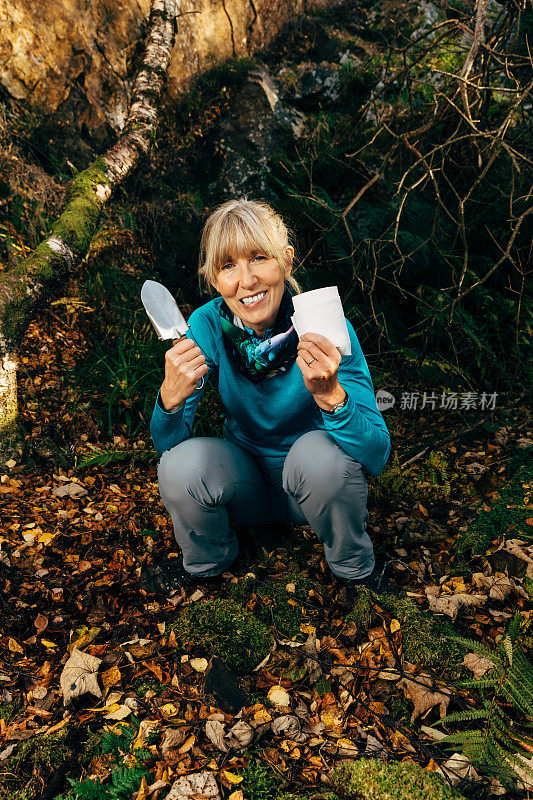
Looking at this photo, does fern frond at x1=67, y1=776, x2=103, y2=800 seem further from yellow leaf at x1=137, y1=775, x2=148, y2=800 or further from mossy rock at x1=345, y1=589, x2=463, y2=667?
mossy rock at x1=345, y1=589, x2=463, y2=667

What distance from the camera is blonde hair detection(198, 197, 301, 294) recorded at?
7.79 feet

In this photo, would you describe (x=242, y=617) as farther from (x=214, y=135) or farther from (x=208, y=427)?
(x=214, y=135)

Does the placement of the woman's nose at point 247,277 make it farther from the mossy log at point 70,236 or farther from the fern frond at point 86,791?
the fern frond at point 86,791

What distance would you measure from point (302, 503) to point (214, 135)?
15.4 ft

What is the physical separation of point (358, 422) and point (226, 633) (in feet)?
3.84

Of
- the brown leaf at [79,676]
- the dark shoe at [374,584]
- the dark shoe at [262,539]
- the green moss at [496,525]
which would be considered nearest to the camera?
the brown leaf at [79,676]

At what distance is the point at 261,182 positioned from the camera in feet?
17.5

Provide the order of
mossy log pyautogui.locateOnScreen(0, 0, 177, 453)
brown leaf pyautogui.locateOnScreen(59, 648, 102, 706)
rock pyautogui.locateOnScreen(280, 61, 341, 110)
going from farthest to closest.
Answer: rock pyautogui.locateOnScreen(280, 61, 341, 110)
mossy log pyautogui.locateOnScreen(0, 0, 177, 453)
brown leaf pyautogui.locateOnScreen(59, 648, 102, 706)

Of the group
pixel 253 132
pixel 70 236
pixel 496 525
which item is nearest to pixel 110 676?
pixel 496 525

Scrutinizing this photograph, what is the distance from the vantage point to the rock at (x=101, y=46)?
4.75 metres

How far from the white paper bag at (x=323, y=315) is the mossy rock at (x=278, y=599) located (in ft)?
4.38

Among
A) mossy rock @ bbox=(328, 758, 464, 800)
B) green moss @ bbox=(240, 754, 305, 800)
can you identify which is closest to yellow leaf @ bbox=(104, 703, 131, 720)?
green moss @ bbox=(240, 754, 305, 800)

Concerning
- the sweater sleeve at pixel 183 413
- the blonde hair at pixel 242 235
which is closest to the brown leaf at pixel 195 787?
the sweater sleeve at pixel 183 413

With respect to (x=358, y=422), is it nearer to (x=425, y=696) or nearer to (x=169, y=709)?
(x=425, y=696)
